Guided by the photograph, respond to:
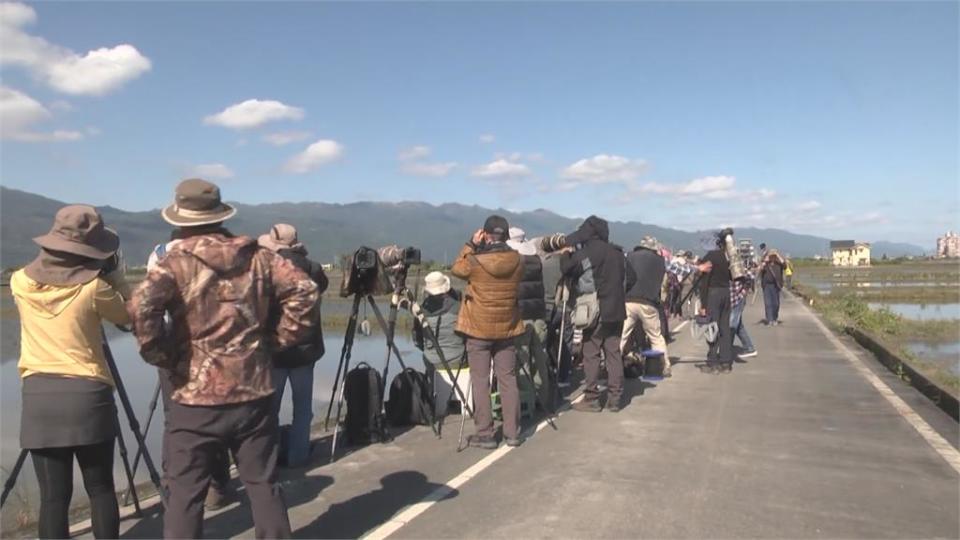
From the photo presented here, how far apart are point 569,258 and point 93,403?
5112 mm

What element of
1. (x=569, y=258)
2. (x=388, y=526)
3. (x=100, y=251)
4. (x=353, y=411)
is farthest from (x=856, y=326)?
(x=100, y=251)

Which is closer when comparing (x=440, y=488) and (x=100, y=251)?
(x=100, y=251)

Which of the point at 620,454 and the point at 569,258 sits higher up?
the point at 569,258

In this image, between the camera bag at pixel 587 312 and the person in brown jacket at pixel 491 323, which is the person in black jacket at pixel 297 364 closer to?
the person in brown jacket at pixel 491 323

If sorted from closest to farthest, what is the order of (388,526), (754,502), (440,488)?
1. (388,526)
2. (754,502)
3. (440,488)

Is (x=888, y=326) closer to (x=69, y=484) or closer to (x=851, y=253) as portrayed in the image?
(x=69, y=484)

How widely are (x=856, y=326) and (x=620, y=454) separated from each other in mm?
10914

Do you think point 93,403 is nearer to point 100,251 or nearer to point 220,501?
point 100,251

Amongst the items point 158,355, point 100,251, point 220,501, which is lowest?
point 220,501

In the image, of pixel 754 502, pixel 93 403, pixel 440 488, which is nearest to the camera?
pixel 93 403

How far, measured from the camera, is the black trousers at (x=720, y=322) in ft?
31.1

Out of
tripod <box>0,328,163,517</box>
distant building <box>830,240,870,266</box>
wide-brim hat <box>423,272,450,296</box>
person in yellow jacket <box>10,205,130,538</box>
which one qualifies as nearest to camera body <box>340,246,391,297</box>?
wide-brim hat <box>423,272,450,296</box>

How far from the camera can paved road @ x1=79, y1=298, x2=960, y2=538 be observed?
13.5 ft

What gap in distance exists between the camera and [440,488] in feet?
15.9
